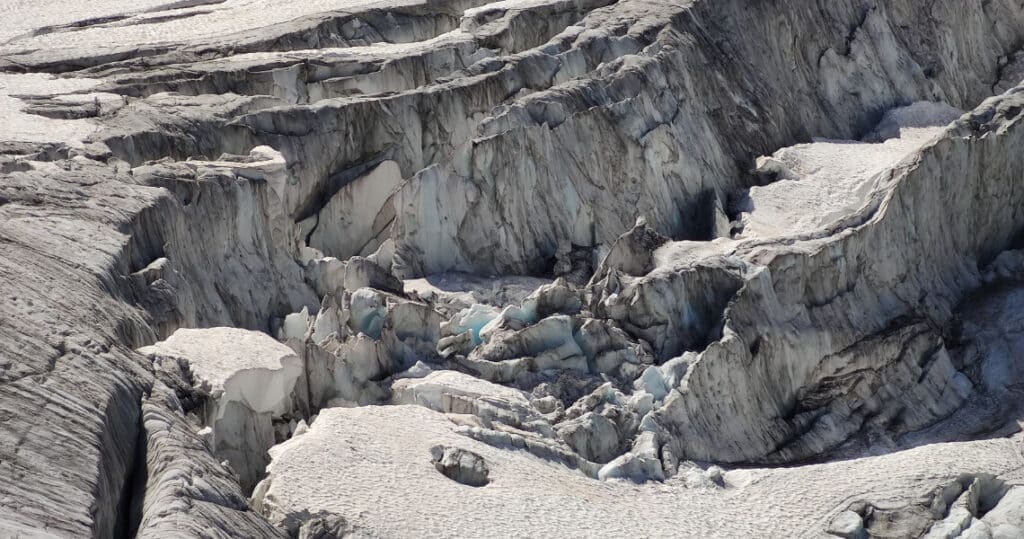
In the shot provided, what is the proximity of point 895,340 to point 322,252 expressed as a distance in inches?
322

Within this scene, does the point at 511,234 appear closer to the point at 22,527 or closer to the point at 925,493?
the point at 925,493

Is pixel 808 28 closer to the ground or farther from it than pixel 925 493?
farther from it

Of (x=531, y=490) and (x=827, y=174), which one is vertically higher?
(x=827, y=174)

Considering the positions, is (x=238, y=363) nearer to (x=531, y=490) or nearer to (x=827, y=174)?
(x=531, y=490)

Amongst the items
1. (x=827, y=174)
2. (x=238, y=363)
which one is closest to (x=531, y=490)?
(x=238, y=363)

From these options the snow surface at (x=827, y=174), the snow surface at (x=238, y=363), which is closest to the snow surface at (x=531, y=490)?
the snow surface at (x=238, y=363)

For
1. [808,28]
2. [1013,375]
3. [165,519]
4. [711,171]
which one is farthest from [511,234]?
[165,519]

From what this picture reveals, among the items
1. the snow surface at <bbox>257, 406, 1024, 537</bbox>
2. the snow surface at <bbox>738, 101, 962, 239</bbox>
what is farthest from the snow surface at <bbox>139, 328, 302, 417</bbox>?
the snow surface at <bbox>738, 101, 962, 239</bbox>

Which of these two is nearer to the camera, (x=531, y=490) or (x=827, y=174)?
(x=531, y=490)

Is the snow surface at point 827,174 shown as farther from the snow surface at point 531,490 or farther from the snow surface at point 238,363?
the snow surface at point 238,363

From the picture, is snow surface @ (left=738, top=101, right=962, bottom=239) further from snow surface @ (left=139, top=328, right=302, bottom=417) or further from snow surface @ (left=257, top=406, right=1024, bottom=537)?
snow surface @ (left=139, top=328, right=302, bottom=417)

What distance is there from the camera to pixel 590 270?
85.9 ft

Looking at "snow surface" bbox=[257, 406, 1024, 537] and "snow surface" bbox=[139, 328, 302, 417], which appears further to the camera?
"snow surface" bbox=[139, 328, 302, 417]

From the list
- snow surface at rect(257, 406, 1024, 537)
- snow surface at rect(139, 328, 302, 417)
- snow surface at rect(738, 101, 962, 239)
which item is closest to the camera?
snow surface at rect(257, 406, 1024, 537)
